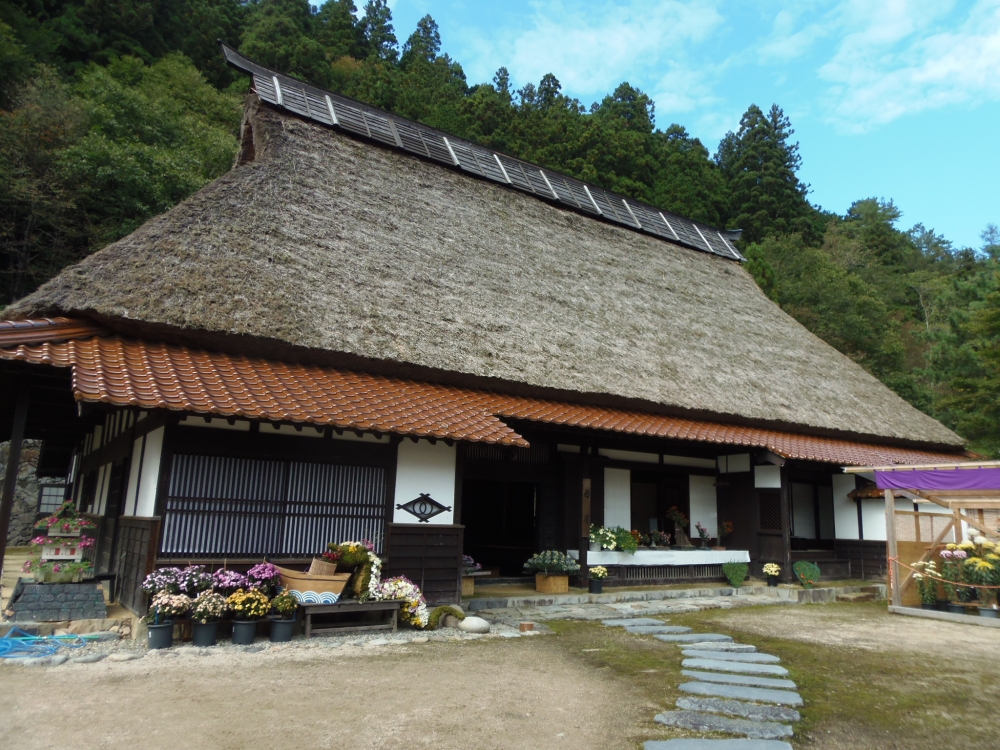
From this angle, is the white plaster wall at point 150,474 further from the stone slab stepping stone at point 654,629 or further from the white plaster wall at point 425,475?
the stone slab stepping stone at point 654,629

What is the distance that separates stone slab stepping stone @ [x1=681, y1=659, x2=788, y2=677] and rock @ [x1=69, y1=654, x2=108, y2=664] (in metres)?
5.23

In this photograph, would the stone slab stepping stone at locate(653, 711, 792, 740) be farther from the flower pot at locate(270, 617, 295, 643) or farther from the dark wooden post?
the dark wooden post

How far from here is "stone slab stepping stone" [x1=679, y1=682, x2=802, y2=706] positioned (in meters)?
4.91

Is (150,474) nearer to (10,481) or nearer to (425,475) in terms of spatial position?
(10,481)

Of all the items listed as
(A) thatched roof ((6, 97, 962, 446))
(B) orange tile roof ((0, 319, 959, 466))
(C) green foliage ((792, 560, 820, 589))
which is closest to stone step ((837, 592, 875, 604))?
(C) green foliage ((792, 560, 820, 589))

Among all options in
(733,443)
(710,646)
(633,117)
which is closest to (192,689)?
(710,646)

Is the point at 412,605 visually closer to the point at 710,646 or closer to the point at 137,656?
the point at 137,656

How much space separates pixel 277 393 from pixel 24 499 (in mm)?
15281

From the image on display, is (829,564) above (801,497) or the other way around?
the other way around

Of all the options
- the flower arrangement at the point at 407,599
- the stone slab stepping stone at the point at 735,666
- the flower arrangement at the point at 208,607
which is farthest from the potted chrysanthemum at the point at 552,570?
the flower arrangement at the point at 208,607

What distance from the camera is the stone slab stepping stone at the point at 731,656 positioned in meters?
6.21

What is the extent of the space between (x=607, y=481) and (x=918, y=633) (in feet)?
17.1

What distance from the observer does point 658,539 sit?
1230 cm

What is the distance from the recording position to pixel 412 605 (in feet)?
24.9
